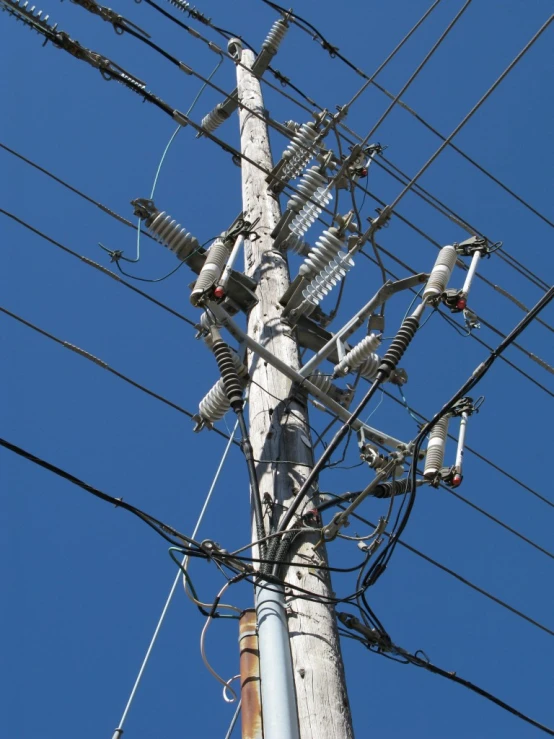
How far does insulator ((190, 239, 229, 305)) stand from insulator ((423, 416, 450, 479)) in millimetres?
1646

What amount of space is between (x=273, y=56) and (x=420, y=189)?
2.16m

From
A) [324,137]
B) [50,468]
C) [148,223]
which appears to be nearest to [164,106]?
[324,137]

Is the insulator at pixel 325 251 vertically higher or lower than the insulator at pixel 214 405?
higher

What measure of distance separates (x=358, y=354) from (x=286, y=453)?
895 mm

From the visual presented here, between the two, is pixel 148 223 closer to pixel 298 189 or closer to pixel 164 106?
pixel 298 189

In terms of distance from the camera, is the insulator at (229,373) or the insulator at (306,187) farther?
the insulator at (306,187)

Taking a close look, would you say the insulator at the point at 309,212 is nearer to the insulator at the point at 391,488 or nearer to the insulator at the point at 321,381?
the insulator at the point at 321,381

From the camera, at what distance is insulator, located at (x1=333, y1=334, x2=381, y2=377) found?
19.7 ft

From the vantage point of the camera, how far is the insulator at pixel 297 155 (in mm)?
7938

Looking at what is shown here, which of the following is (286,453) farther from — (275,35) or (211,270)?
(275,35)

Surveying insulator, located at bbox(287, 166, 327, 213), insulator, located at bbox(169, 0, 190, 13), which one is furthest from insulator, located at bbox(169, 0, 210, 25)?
insulator, located at bbox(287, 166, 327, 213)

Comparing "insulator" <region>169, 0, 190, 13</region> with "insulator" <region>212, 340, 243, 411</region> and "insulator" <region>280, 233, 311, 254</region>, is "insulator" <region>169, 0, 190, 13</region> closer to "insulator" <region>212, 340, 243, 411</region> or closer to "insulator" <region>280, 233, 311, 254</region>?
"insulator" <region>280, 233, 311, 254</region>

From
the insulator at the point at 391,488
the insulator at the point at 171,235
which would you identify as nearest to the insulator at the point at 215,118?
the insulator at the point at 171,235

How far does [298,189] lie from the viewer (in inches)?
291
